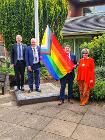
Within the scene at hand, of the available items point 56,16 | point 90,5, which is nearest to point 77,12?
point 90,5

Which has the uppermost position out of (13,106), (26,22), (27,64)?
(26,22)

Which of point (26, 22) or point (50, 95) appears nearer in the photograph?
point (50, 95)

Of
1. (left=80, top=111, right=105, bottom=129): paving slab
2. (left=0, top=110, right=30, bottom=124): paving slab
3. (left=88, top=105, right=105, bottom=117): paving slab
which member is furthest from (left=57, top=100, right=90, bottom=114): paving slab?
(left=0, top=110, right=30, bottom=124): paving slab

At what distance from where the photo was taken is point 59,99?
8172mm

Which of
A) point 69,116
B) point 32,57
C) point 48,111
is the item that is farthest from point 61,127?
point 32,57

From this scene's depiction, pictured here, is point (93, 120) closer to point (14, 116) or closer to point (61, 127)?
point (61, 127)

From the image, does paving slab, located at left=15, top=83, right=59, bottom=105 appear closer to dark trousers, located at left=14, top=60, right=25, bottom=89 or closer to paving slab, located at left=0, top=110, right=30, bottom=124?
dark trousers, located at left=14, top=60, right=25, bottom=89

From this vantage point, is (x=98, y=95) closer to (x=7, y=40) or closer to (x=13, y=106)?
(x=13, y=106)

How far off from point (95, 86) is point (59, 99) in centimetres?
113

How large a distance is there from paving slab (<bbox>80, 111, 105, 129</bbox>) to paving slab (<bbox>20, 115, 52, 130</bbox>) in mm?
854

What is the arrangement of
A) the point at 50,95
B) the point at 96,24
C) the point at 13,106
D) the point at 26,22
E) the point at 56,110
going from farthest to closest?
1. the point at 96,24
2. the point at 26,22
3. the point at 50,95
4. the point at 13,106
5. the point at 56,110

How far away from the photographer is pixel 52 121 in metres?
6.41

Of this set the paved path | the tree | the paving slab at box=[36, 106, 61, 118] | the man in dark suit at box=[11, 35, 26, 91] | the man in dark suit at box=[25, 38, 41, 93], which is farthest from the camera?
the tree

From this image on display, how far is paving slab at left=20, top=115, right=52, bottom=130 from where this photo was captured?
6.11m
